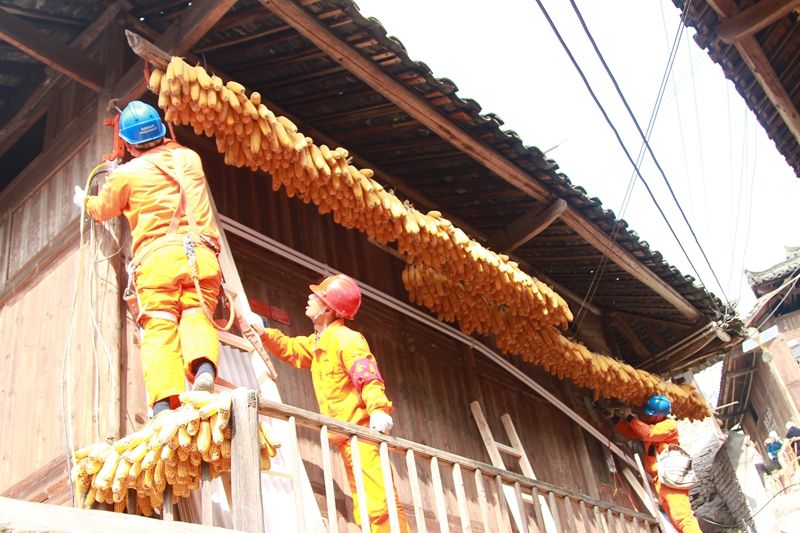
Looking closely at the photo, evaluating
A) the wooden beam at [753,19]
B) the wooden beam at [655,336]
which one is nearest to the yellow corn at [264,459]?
the wooden beam at [753,19]

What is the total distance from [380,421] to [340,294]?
1.21 meters

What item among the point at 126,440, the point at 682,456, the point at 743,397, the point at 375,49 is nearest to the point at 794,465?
the point at 743,397

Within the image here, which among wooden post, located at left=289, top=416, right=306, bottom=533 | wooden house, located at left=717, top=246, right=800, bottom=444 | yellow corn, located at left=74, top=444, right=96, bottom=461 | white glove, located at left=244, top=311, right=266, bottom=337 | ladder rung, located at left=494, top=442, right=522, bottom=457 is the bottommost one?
wooden post, located at left=289, top=416, right=306, bottom=533

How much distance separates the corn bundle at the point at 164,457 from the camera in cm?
378

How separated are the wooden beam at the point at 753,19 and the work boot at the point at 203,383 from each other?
222 inches

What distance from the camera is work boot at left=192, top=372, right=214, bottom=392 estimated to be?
4.22 metres

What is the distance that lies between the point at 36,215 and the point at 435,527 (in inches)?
161

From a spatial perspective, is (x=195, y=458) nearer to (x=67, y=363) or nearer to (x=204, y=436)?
(x=204, y=436)

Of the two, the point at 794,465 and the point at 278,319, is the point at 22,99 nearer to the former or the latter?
the point at 278,319

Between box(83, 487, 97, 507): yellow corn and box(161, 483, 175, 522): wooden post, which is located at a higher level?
box(83, 487, 97, 507): yellow corn

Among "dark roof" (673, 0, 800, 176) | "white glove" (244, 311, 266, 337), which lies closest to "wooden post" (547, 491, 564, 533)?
"white glove" (244, 311, 266, 337)

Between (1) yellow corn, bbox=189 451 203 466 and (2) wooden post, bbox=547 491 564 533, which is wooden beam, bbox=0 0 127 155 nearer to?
(1) yellow corn, bbox=189 451 203 466

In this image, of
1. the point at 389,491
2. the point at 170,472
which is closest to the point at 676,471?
the point at 389,491

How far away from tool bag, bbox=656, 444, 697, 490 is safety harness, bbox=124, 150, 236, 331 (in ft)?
21.3
